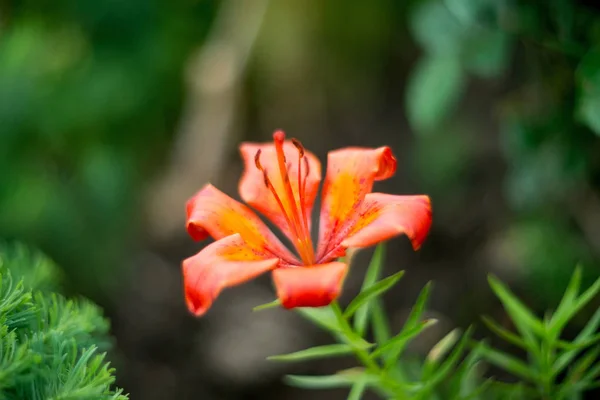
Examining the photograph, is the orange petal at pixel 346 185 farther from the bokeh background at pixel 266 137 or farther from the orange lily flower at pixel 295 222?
the bokeh background at pixel 266 137

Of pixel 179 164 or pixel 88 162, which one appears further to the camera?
pixel 179 164

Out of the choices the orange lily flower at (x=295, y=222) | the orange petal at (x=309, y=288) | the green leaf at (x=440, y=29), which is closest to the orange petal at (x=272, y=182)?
the orange lily flower at (x=295, y=222)

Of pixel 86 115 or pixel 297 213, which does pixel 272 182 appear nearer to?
pixel 297 213

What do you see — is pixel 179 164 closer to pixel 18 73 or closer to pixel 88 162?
pixel 88 162

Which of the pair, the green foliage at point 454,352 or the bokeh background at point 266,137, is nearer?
the green foliage at point 454,352

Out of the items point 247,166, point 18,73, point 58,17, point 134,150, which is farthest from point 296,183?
point 58,17

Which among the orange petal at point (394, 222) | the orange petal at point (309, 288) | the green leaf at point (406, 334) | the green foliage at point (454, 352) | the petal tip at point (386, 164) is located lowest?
the green foliage at point (454, 352)

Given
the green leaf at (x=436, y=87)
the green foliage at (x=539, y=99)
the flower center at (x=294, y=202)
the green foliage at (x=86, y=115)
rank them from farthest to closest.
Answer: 1. the green foliage at (x=86, y=115)
2. the green leaf at (x=436, y=87)
3. the green foliage at (x=539, y=99)
4. the flower center at (x=294, y=202)
